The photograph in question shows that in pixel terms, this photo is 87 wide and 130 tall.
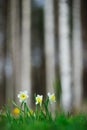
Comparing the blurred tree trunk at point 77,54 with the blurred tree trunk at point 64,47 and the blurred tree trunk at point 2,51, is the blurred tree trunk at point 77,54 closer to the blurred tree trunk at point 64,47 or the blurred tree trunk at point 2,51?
the blurred tree trunk at point 64,47

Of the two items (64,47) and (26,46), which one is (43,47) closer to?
(26,46)

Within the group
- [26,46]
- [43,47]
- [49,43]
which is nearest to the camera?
[49,43]

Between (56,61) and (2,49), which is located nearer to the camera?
(56,61)

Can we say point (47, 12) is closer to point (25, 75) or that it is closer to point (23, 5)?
point (23, 5)

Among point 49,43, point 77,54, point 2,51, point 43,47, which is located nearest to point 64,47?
point 77,54

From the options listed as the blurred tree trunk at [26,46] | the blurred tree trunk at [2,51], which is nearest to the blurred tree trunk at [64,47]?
the blurred tree trunk at [26,46]

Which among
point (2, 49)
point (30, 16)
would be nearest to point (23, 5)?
point (30, 16)

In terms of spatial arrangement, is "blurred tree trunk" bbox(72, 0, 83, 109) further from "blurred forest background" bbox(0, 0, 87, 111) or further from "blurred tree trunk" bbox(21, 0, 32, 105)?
"blurred tree trunk" bbox(21, 0, 32, 105)
